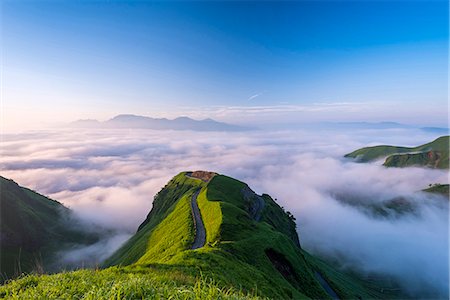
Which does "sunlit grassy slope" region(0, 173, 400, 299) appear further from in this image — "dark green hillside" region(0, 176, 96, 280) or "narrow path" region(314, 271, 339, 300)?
"dark green hillside" region(0, 176, 96, 280)

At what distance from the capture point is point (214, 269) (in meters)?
24.3

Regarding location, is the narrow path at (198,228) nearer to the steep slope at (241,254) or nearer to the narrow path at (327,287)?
the steep slope at (241,254)

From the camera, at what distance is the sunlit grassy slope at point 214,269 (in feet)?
24.0

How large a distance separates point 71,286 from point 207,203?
69864mm

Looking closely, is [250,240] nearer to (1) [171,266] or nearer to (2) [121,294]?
(1) [171,266]

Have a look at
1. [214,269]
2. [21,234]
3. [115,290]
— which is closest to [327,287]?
[214,269]

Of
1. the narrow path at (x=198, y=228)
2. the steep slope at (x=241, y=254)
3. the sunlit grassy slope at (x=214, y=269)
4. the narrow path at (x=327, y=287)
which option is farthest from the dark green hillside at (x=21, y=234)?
the narrow path at (x=327, y=287)

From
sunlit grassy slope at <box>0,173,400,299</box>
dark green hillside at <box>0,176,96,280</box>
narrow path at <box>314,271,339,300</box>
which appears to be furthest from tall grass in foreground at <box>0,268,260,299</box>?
dark green hillside at <box>0,176,96,280</box>

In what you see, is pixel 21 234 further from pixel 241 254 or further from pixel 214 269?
pixel 214 269

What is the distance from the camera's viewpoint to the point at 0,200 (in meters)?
168

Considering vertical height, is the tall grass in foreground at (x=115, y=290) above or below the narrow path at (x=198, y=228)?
above

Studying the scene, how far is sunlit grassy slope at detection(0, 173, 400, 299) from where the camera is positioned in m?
7.32

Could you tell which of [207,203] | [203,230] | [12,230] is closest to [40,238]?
[12,230]

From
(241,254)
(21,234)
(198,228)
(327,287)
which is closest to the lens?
(241,254)
